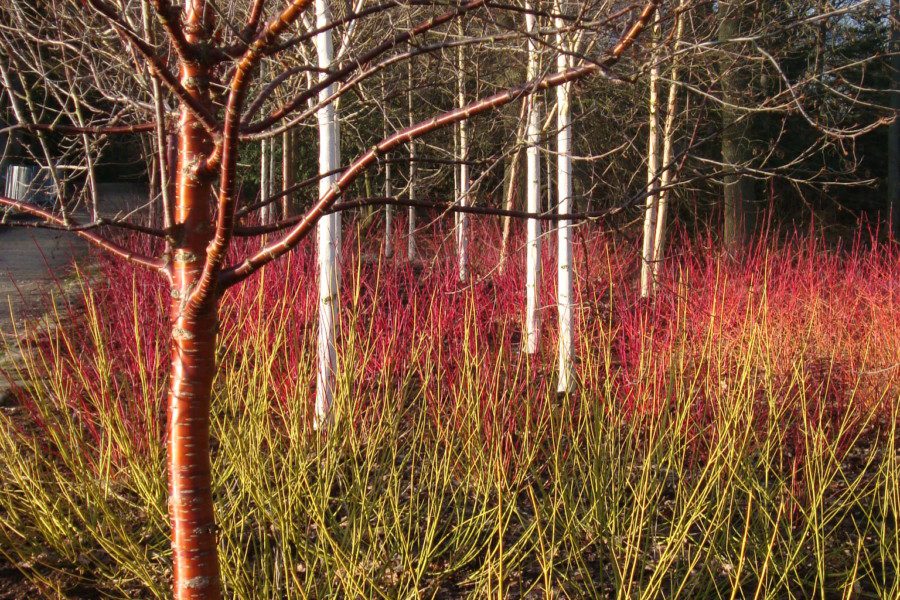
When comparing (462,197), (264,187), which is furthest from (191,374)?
(264,187)

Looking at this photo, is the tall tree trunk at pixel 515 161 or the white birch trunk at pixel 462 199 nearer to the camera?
the tall tree trunk at pixel 515 161

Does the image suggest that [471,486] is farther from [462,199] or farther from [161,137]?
[161,137]

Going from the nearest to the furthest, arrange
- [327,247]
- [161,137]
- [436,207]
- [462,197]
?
[161,137] → [436,207] → [462,197] → [327,247]

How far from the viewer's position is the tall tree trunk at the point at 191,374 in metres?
1.60

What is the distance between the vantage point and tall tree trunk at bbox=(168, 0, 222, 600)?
1.60 m

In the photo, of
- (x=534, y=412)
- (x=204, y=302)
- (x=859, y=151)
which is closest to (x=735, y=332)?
(x=534, y=412)

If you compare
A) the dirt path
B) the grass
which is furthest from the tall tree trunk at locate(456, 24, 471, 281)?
the dirt path

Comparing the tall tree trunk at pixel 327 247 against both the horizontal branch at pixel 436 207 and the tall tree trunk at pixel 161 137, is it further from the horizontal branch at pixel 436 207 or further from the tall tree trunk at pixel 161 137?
the tall tree trunk at pixel 161 137

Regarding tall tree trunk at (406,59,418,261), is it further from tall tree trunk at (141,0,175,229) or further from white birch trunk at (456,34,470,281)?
tall tree trunk at (141,0,175,229)

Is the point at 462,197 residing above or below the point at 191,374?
above

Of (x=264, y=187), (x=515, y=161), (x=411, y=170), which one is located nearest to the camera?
(x=515, y=161)

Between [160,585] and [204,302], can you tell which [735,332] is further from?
[204,302]

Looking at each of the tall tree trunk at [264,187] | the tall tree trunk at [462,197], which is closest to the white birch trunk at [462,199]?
the tall tree trunk at [462,197]

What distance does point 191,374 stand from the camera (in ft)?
5.25
